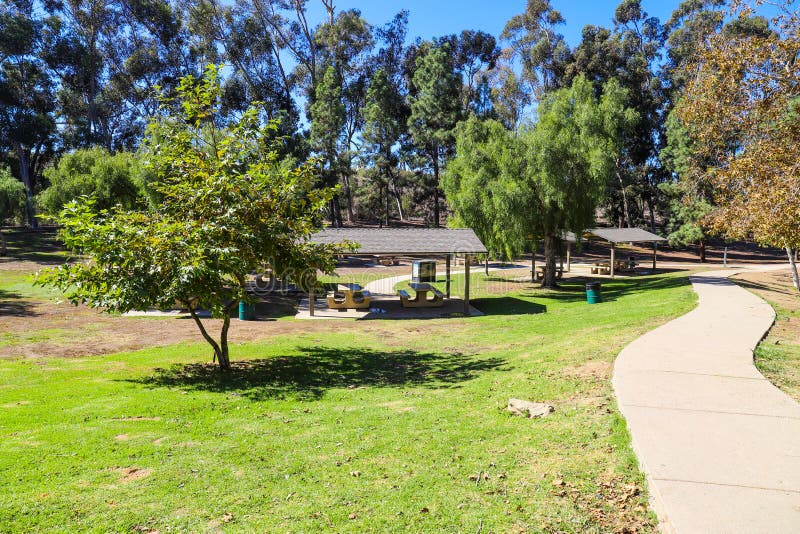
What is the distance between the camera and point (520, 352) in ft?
37.2

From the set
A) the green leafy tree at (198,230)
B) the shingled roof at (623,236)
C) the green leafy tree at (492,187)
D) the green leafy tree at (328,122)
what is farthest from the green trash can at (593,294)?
the green leafy tree at (328,122)

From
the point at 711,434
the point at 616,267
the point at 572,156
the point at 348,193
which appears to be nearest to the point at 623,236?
the point at 616,267

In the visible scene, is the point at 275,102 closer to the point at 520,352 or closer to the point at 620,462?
the point at 520,352

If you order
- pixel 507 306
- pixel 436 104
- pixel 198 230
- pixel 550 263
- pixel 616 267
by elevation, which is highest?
pixel 436 104

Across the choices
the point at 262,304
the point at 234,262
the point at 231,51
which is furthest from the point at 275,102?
the point at 234,262

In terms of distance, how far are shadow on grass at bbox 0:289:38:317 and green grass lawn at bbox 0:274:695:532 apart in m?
7.34

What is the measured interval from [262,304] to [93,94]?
39.9 meters

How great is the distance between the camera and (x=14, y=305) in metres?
18.0

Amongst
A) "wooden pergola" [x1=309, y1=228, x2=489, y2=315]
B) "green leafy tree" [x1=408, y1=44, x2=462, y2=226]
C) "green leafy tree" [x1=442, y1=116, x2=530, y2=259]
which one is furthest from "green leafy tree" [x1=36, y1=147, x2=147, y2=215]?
"green leafy tree" [x1=408, y1=44, x2=462, y2=226]

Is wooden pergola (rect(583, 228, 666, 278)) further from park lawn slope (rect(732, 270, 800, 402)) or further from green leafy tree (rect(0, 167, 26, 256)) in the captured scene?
green leafy tree (rect(0, 167, 26, 256))

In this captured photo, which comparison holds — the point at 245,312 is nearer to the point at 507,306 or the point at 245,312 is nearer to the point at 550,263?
the point at 507,306

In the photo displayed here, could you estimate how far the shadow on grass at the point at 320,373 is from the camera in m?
9.08

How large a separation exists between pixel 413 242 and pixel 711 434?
15347 millimetres

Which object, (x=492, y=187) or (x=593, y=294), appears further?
(x=492, y=187)
